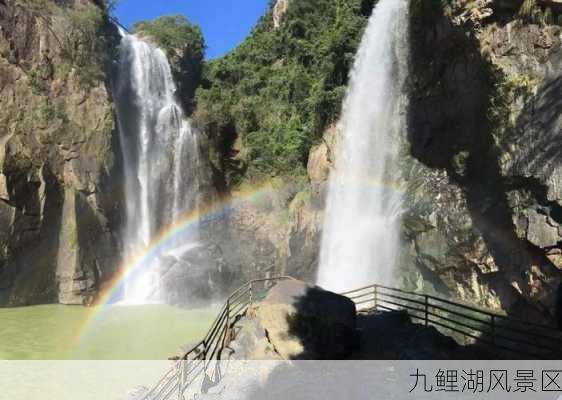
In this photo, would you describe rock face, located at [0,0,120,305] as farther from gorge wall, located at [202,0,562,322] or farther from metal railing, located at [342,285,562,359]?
metal railing, located at [342,285,562,359]

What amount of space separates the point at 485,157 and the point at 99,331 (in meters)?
14.1

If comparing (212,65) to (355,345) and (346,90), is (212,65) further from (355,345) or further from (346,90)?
(355,345)

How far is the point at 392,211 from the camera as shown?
18.2 meters

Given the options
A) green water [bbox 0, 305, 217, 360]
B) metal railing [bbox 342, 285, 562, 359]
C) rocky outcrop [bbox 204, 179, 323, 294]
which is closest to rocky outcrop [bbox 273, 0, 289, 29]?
rocky outcrop [bbox 204, 179, 323, 294]

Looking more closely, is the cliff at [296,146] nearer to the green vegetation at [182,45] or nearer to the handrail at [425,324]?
the green vegetation at [182,45]

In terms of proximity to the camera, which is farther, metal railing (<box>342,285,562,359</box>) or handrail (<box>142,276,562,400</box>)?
metal railing (<box>342,285,562,359</box>)

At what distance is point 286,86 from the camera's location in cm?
3116

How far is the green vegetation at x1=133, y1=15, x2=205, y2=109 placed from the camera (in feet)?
105

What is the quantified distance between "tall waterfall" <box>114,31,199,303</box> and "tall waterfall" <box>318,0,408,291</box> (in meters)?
8.76

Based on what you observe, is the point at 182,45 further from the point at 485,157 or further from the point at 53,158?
the point at 485,157

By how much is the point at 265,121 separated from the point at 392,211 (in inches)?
602

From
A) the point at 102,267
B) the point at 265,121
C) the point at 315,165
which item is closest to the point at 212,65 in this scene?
the point at 265,121

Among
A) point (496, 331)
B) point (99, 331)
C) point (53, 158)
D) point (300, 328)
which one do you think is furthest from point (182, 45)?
point (300, 328)

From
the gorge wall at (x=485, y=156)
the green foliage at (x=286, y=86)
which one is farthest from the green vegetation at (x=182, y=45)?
the gorge wall at (x=485, y=156)
